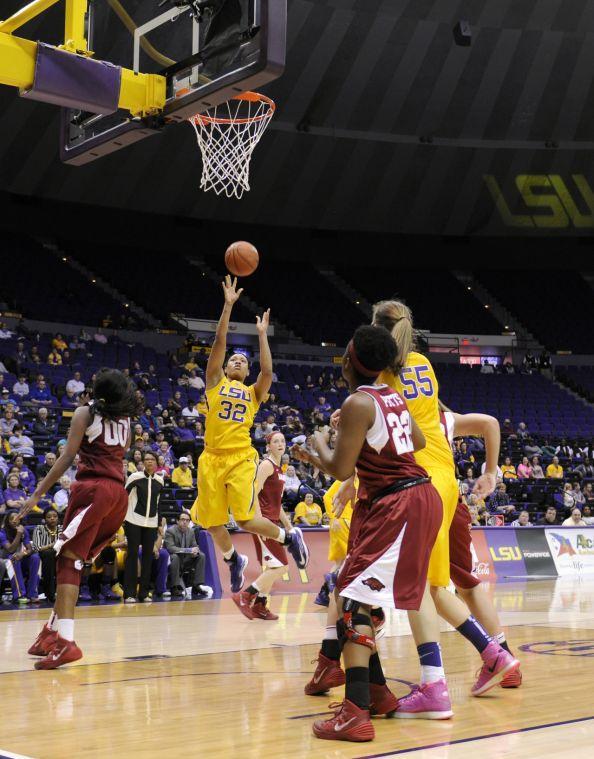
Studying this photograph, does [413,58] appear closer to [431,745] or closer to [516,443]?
[516,443]

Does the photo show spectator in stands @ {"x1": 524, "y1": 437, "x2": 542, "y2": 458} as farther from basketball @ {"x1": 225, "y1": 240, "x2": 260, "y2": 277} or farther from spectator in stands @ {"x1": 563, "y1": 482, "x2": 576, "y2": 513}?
basketball @ {"x1": 225, "y1": 240, "x2": 260, "y2": 277}

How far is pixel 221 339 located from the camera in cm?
721

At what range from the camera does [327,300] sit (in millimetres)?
34688

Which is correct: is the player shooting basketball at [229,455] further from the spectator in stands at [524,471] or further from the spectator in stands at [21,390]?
the spectator in stands at [524,471]

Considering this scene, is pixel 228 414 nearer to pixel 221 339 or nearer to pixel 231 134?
pixel 221 339

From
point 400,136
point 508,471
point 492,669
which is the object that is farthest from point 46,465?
point 400,136

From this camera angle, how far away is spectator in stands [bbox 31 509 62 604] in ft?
36.7

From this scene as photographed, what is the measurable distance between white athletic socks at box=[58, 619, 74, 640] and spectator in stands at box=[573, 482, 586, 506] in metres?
15.9

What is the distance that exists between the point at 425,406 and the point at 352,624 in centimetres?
141

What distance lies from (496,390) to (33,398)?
50.4 feet

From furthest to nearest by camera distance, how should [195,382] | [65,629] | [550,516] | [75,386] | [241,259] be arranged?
[195,382] → [75,386] → [550,516] → [241,259] → [65,629]

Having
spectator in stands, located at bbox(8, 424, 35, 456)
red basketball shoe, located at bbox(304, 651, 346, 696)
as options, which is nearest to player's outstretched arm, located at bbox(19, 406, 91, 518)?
red basketball shoe, located at bbox(304, 651, 346, 696)

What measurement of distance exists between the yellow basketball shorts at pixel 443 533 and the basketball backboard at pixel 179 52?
339 centimetres

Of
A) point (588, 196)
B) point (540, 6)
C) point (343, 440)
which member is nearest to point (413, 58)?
point (540, 6)
